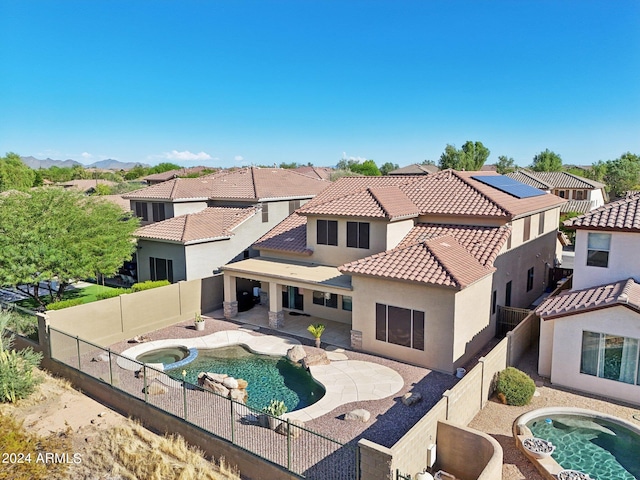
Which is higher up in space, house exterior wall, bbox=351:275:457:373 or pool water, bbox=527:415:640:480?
house exterior wall, bbox=351:275:457:373

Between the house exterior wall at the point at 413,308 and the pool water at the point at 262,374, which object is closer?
the pool water at the point at 262,374

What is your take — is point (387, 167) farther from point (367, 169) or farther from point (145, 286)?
point (145, 286)

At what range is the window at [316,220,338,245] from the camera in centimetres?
2664

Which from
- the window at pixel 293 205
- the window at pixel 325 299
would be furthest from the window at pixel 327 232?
the window at pixel 293 205

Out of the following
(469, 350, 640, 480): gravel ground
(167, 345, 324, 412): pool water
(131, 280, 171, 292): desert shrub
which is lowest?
(167, 345, 324, 412): pool water

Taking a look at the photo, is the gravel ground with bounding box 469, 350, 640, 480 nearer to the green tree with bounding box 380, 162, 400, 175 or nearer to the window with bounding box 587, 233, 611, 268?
the window with bounding box 587, 233, 611, 268

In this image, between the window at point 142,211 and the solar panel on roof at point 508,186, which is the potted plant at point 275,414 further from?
the window at point 142,211

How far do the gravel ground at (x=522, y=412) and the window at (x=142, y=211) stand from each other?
92.7 feet

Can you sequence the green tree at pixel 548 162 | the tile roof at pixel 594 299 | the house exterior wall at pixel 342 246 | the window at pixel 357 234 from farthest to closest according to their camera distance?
the green tree at pixel 548 162
the window at pixel 357 234
the house exterior wall at pixel 342 246
the tile roof at pixel 594 299

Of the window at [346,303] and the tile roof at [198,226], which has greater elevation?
the tile roof at [198,226]

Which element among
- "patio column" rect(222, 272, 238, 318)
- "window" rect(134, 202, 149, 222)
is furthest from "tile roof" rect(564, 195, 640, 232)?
"window" rect(134, 202, 149, 222)

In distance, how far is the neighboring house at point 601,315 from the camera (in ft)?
55.7

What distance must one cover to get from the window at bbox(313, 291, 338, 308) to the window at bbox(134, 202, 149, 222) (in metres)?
16.4

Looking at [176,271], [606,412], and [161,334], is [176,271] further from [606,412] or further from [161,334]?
[606,412]
